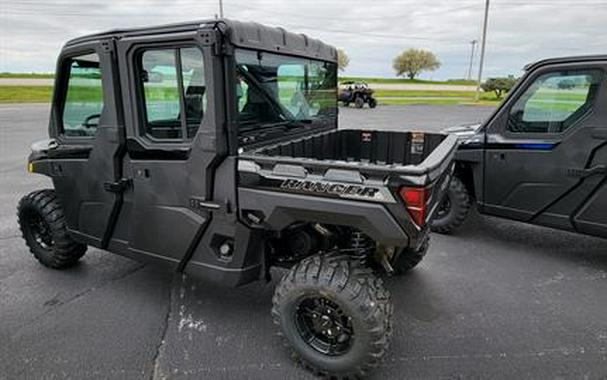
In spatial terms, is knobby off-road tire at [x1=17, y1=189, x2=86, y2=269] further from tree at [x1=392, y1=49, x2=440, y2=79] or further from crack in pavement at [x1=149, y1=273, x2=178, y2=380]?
tree at [x1=392, y1=49, x2=440, y2=79]

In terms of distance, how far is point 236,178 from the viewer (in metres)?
2.71

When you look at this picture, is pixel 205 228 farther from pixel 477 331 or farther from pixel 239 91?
pixel 477 331

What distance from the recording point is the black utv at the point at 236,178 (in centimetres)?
246

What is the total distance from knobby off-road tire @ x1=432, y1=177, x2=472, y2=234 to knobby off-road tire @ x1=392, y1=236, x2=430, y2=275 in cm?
109

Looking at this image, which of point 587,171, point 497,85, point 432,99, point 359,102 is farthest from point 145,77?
point 497,85

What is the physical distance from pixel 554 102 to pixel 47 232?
510 centimetres

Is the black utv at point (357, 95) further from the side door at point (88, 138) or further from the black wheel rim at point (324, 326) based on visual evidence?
the black wheel rim at point (324, 326)

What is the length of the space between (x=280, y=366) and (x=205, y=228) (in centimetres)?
103

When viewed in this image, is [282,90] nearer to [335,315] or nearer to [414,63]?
[335,315]

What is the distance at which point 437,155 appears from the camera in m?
2.73

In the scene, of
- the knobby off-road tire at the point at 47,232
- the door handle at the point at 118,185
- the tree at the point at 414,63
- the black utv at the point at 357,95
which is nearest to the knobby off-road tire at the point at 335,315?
the door handle at the point at 118,185

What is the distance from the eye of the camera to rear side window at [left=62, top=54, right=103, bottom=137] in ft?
10.5

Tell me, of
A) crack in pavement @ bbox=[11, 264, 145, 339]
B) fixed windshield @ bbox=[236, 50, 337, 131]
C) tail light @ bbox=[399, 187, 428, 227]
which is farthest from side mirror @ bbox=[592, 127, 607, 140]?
crack in pavement @ bbox=[11, 264, 145, 339]

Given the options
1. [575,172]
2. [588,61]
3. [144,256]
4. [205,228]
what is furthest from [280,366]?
[588,61]
